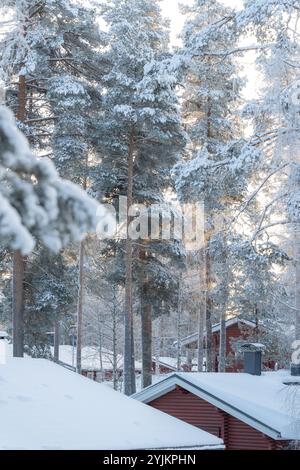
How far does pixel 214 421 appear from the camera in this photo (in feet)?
64.1

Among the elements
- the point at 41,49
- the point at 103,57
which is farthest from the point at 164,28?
the point at 41,49

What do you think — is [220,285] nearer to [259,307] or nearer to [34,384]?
[259,307]

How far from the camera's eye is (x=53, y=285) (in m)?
22.6

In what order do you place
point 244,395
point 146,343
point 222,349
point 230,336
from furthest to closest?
point 230,336
point 222,349
point 146,343
point 244,395

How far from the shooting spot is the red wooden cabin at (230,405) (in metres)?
17.9

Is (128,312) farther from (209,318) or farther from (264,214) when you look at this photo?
(264,214)

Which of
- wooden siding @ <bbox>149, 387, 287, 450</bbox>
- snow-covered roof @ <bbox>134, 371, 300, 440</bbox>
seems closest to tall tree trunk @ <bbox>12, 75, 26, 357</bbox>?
snow-covered roof @ <bbox>134, 371, 300, 440</bbox>

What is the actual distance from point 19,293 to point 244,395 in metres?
6.89

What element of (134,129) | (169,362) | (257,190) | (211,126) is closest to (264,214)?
(257,190)

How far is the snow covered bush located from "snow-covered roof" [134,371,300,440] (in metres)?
13.6

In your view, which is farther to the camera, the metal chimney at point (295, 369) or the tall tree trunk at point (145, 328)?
the tall tree trunk at point (145, 328)

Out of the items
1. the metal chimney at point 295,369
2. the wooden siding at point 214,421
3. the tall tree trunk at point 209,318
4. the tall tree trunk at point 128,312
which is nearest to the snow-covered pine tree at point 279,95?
the wooden siding at point 214,421

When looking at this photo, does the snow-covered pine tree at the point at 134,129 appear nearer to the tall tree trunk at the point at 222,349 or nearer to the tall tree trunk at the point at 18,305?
the tall tree trunk at the point at 18,305

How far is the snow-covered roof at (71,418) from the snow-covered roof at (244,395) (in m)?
3.67
